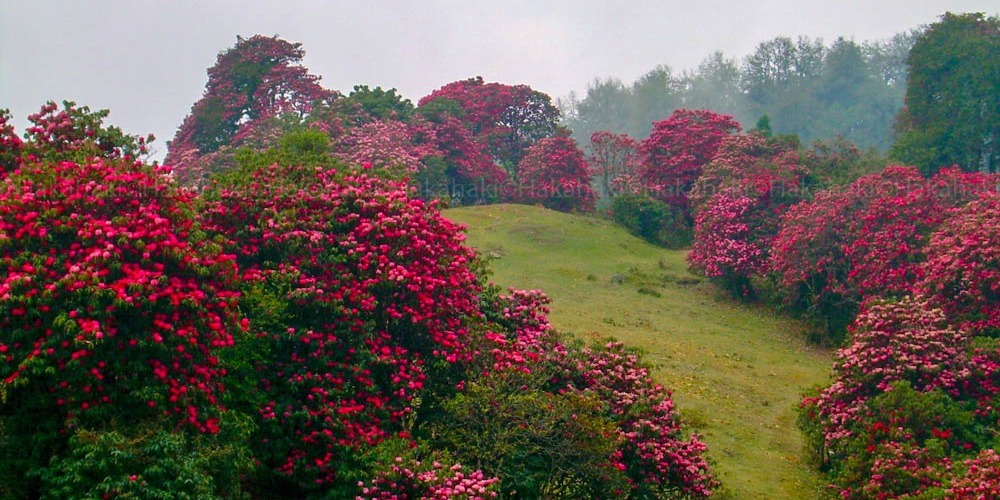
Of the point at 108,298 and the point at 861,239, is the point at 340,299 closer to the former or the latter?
the point at 108,298

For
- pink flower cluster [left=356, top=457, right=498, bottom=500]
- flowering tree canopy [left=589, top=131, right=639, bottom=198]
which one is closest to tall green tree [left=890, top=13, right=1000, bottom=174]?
flowering tree canopy [left=589, top=131, right=639, bottom=198]

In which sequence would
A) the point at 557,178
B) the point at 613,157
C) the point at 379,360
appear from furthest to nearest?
1. the point at 613,157
2. the point at 557,178
3. the point at 379,360

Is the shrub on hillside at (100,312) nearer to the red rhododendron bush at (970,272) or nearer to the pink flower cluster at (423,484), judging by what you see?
the pink flower cluster at (423,484)

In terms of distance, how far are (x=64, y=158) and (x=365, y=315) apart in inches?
199

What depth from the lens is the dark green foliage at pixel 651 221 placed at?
1818 inches

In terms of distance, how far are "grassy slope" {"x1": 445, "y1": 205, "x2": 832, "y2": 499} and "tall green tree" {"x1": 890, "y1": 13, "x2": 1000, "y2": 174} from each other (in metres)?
12.8

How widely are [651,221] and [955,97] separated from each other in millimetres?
14527

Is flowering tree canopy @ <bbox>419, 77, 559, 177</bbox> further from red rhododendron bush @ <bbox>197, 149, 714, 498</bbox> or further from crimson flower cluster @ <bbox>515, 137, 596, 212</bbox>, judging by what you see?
red rhododendron bush @ <bbox>197, 149, 714, 498</bbox>

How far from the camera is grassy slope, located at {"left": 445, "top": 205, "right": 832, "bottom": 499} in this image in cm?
2070

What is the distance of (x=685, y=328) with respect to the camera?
1209 inches

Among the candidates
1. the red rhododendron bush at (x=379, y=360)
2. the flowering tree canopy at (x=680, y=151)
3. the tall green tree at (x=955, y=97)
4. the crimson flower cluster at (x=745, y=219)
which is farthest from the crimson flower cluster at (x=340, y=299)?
the tall green tree at (x=955, y=97)

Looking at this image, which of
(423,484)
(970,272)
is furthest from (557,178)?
(423,484)

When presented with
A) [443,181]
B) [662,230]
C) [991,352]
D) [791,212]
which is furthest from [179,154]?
[991,352]

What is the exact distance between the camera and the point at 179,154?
4647 cm
